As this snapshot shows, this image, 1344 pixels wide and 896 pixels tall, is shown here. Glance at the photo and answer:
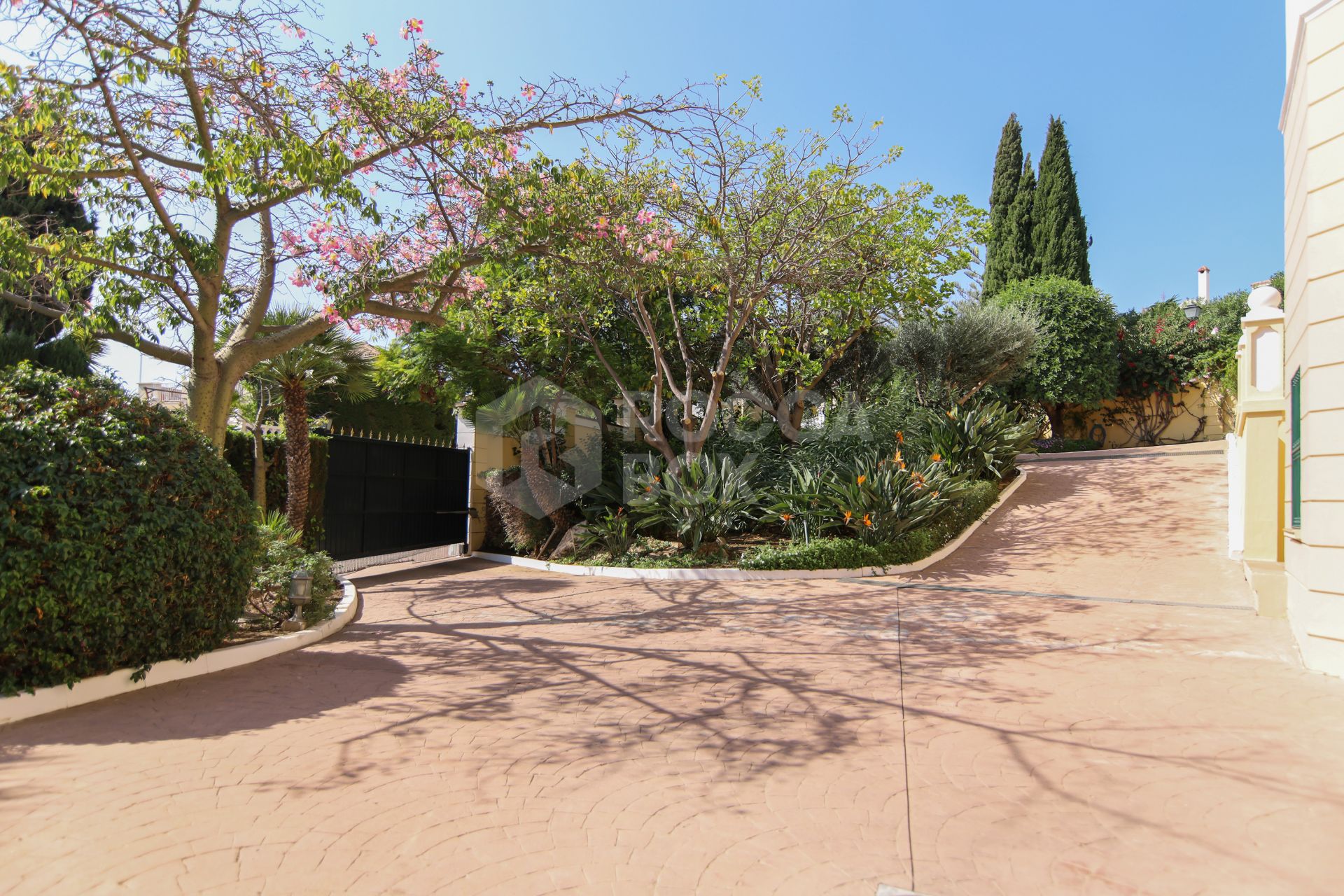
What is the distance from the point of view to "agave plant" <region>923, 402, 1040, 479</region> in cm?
1353

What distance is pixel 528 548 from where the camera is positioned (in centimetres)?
1256

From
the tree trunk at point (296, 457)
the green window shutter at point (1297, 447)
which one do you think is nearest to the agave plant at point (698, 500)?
the tree trunk at point (296, 457)

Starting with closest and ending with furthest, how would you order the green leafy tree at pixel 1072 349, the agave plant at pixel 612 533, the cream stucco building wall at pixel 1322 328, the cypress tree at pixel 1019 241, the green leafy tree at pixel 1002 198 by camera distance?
the cream stucco building wall at pixel 1322 328 → the agave plant at pixel 612 533 → the green leafy tree at pixel 1072 349 → the cypress tree at pixel 1019 241 → the green leafy tree at pixel 1002 198

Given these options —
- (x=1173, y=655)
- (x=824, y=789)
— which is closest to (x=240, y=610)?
(x=824, y=789)

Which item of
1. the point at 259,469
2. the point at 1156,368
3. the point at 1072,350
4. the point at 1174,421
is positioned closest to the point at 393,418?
the point at 259,469

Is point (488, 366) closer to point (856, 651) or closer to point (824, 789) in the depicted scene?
point (856, 651)

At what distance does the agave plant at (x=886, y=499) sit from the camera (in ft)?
33.5

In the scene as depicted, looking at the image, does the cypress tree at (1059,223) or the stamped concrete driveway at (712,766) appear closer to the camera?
the stamped concrete driveway at (712,766)

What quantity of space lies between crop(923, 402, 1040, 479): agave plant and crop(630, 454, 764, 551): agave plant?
4104 mm

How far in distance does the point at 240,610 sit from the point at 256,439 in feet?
18.7

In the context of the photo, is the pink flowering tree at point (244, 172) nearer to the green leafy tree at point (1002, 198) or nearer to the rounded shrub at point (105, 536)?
the rounded shrub at point (105, 536)

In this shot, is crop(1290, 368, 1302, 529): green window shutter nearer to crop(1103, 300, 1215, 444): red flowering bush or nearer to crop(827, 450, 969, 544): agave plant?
crop(827, 450, 969, 544): agave plant

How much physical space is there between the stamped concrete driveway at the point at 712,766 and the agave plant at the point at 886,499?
3414 millimetres

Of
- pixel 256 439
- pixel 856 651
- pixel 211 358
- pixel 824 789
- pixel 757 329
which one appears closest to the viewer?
pixel 824 789
